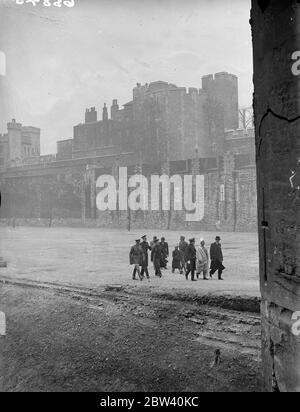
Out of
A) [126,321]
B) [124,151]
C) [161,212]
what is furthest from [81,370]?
[124,151]

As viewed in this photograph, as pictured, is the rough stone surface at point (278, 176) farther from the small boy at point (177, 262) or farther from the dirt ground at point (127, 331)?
the small boy at point (177, 262)

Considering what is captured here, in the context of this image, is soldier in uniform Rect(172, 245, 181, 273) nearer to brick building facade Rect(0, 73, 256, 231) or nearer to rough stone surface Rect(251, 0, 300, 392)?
rough stone surface Rect(251, 0, 300, 392)

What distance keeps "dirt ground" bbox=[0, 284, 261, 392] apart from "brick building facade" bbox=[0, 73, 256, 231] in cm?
940

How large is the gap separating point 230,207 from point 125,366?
11583 millimetres

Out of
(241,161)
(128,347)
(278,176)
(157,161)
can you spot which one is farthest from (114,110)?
(278,176)

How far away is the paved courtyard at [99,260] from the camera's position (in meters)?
Answer: 7.79

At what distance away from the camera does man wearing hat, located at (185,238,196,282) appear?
807cm

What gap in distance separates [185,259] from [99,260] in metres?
3.01

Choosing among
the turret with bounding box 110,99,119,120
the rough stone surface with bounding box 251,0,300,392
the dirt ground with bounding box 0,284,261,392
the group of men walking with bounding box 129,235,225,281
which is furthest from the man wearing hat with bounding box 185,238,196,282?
the turret with bounding box 110,99,119,120

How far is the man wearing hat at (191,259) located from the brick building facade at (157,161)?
7.57 m

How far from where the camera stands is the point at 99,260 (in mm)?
10766

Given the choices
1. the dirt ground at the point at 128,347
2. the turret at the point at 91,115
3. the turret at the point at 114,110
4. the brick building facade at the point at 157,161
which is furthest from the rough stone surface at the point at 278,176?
the turret at the point at 91,115

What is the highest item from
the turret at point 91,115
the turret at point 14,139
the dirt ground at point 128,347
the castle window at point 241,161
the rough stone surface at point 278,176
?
the turret at point 91,115

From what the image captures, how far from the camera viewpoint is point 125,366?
5.55 metres
